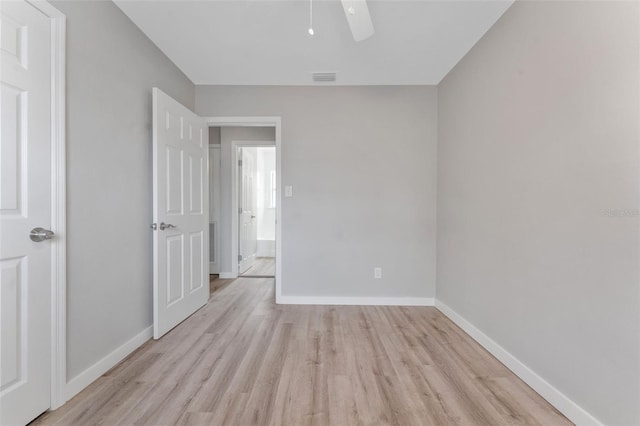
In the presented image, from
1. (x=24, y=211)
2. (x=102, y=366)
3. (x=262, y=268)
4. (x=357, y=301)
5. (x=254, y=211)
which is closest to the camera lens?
(x=24, y=211)

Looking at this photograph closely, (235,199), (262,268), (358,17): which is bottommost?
(262,268)

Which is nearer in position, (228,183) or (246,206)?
(228,183)

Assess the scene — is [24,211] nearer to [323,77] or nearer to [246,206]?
[323,77]

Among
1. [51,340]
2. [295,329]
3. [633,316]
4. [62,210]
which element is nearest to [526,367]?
[633,316]

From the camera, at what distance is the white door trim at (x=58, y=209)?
1.45 m

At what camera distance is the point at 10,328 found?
126cm

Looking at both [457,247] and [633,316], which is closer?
[633,316]

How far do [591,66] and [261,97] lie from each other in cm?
268

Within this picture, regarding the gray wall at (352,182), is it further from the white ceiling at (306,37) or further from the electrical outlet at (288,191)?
the white ceiling at (306,37)

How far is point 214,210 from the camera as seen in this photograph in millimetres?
4305

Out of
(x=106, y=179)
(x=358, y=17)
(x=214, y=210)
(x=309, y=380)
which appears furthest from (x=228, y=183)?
(x=309, y=380)

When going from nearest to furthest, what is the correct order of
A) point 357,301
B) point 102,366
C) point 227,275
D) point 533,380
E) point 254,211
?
point 533,380
point 102,366
point 357,301
point 227,275
point 254,211

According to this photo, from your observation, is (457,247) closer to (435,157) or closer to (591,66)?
(435,157)

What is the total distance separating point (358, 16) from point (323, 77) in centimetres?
121
